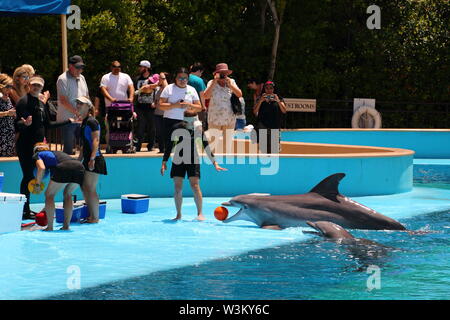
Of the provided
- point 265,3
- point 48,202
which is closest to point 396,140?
point 265,3

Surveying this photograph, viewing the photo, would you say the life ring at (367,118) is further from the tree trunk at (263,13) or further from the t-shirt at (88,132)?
the t-shirt at (88,132)

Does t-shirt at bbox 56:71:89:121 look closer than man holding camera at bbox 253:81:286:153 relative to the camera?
Yes

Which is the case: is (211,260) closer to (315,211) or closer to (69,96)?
(315,211)

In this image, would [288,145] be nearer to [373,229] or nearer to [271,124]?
[271,124]

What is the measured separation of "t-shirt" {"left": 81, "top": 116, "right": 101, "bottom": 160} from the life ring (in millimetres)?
16765

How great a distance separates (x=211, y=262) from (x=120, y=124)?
7066 mm

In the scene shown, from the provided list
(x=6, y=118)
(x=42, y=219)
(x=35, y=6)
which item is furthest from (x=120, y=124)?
(x=42, y=219)

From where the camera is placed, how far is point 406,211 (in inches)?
583

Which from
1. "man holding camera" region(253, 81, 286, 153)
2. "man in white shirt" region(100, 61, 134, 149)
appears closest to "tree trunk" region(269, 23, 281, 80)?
"man holding camera" region(253, 81, 286, 153)

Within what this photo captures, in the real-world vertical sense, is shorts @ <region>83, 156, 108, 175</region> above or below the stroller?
below

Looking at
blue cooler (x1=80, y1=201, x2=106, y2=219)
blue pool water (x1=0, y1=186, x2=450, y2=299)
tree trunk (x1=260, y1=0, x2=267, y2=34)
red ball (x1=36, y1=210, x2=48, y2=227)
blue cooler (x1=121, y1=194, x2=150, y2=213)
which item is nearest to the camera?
blue pool water (x1=0, y1=186, x2=450, y2=299)

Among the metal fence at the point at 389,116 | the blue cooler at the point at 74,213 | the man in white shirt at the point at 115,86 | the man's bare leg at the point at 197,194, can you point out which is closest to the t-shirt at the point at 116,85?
the man in white shirt at the point at 115,86

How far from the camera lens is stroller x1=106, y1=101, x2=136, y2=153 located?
1688cm

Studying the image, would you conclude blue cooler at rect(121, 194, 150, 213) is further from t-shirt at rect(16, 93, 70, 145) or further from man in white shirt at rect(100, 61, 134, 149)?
man in white shirt at rect(100, 61, 134, 149)
